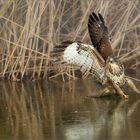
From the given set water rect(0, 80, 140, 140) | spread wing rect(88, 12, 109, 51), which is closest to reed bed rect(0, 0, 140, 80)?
water rect(0, 80, 140, 140)

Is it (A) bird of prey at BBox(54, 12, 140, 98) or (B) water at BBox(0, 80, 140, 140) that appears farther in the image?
(A) bird of prey at BBox(54, 12, 140, 98)

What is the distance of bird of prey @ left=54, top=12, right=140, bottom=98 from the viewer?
7301 mm

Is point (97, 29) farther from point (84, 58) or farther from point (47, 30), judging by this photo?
point (47, 30)

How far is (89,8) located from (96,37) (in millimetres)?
1369

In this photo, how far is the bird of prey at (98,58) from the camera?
7301 mm

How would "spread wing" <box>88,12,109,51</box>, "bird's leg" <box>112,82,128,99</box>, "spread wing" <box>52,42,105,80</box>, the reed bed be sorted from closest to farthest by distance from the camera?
"spread wing" <box>52,42,105,80</box>
"bird's leg" <box>112,82,128,99</box>
"spread wing" <box>88,12,109,51</box>
the reed bed

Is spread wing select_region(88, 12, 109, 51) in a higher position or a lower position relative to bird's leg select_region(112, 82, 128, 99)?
higher

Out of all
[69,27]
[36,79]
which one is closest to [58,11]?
[69,27]

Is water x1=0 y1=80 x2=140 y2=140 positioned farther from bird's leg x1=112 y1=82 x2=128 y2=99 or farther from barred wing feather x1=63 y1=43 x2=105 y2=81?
barred wing feather x1=63 y1=43 x2=105 y2=81

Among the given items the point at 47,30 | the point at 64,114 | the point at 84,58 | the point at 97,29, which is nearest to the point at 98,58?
the point at 84,58

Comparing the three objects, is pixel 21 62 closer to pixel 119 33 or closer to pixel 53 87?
pixel 53 87

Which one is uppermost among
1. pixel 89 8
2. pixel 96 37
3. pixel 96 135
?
pixel 89 8

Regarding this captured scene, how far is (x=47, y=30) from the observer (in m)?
9.30

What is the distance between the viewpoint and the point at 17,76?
930 centimetres
